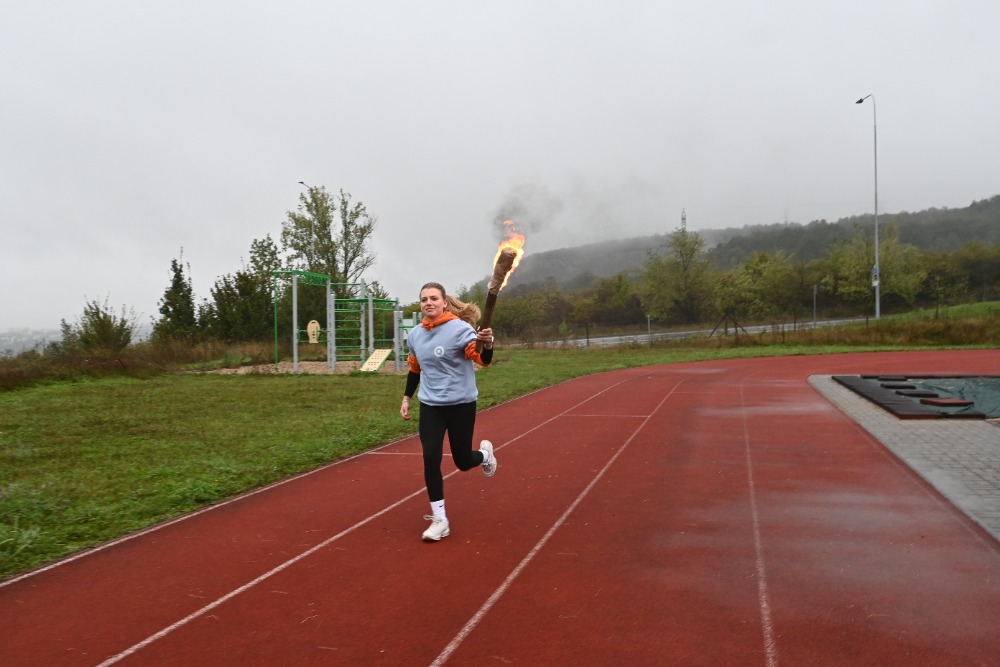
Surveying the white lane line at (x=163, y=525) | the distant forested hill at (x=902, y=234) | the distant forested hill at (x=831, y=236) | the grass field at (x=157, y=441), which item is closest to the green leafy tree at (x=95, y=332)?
the grass field at (x=157, y=441)

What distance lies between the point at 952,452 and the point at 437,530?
6.40 meters

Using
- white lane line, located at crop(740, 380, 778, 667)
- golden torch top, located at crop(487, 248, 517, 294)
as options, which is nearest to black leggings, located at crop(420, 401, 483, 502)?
golden torch top, located at crop(487, 248, 517, 294)

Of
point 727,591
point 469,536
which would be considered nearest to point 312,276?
point 469,536

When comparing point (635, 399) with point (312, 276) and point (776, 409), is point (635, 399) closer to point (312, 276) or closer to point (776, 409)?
point (776, 409)

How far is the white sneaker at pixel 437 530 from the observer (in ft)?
18.2

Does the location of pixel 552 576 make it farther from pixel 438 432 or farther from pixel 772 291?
pixel 772 291

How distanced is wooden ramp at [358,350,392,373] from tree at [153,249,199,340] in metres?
13.5

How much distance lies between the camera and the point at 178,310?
3419 centimetres

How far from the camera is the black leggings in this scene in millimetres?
5566

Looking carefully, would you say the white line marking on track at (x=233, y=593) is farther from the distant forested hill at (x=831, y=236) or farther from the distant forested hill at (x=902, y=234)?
the distant forested hill at (x=902, y=234)

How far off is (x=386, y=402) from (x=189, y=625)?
10.9 metres

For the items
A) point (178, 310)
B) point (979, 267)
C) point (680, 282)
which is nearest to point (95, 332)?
point (178, 310)

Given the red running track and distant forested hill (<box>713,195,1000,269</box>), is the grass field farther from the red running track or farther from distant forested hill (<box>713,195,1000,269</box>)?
distant forested hill (<box>713,195,1000,269</box>)

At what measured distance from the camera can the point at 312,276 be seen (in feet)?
81.5
